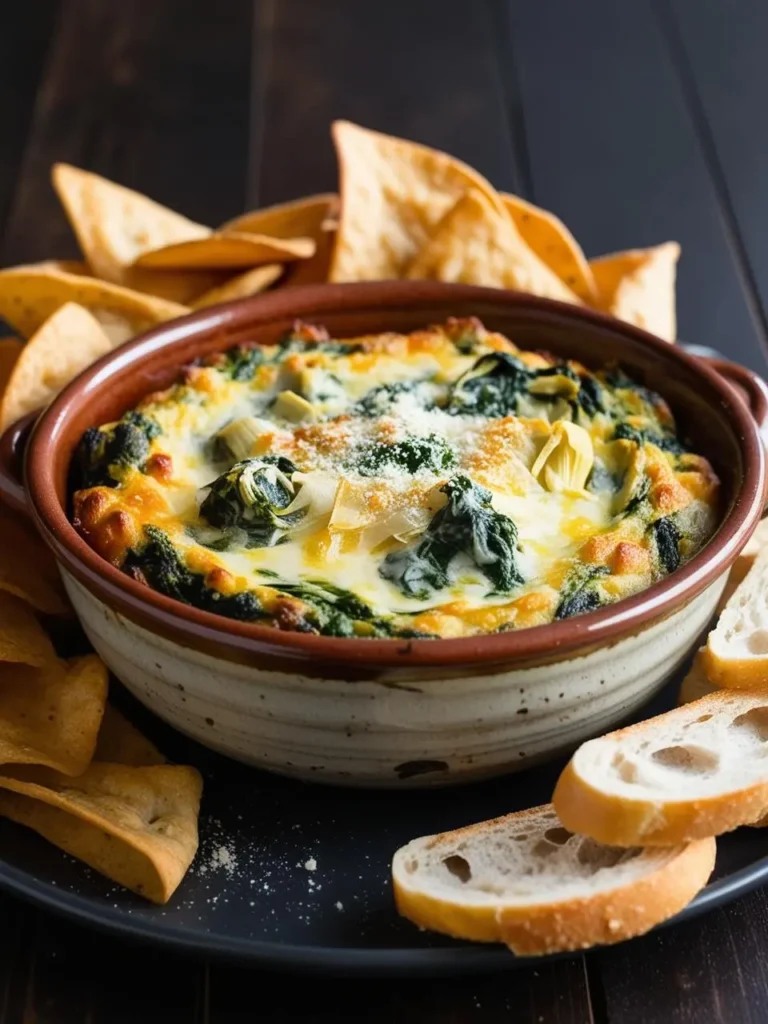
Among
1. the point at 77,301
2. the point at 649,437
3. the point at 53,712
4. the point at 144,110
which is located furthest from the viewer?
the point at 144,110

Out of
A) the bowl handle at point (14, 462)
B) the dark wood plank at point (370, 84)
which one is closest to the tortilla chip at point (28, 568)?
the bowl handle at point (14, 462)

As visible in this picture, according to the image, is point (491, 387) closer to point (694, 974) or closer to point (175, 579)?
point (175, 579)

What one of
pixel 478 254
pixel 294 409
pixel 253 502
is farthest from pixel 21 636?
pixel 478 254

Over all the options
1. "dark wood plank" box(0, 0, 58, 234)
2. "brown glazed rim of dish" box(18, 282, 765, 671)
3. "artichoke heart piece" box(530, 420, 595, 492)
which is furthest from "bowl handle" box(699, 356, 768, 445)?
"dark wood plank" box(0, 0, 58, 234)

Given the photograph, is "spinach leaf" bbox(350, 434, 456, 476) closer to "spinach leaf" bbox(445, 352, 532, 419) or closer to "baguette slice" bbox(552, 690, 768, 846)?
"spinach leaf" bbox(445, 352, 532, 419)

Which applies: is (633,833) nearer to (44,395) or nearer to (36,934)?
(36,934)

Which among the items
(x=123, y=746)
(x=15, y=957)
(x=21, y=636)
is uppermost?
(x=21, y=636)

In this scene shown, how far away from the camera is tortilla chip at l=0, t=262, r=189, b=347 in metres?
3.58

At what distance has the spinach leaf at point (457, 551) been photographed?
8.63 ft

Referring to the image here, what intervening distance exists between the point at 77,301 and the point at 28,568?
0.91m

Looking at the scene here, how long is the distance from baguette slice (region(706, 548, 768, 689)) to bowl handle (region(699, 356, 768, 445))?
352mm

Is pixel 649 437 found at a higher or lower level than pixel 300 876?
higher

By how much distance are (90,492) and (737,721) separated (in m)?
1.40

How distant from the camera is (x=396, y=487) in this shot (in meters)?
2.82
